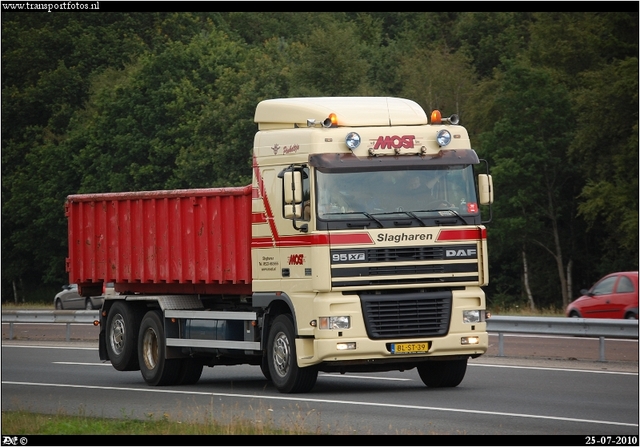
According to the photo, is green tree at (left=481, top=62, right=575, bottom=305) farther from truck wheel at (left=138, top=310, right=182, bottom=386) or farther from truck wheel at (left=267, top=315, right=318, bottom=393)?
truck wheel at (left=267, top=315, right=318, bottom=393)

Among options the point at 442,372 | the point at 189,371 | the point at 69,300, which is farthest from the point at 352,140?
the point at 69,300

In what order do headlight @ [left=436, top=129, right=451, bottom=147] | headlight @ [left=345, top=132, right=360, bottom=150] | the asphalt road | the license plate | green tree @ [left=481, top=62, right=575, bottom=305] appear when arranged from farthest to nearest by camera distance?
Result: 1. green tree @ [left=481, top=62, right=575, bottom=305]
2. headlight @ [left=436, top=129, right=451, bottom=147]
3. headlight @ [left=345, top=132, right=360, bottom=150]
4. the license plate
5. the asphalt road

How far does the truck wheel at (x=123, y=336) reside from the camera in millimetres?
20328

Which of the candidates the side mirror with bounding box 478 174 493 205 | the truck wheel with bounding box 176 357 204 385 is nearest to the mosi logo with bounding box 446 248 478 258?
the side mirror with bounding box 478 174 493 205

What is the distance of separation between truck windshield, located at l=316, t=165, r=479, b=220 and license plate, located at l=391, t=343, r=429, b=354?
5.36 ft

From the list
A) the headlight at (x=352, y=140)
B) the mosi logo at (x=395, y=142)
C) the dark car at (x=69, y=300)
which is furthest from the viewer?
the dark car at (x=69, y=300)

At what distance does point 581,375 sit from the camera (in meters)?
19.3

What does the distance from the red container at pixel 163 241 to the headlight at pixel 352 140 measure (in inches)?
77.6

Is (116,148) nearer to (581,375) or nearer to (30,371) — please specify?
(30,371)

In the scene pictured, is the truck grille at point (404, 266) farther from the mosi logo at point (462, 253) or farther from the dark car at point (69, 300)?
the dark car at point (69, 300)

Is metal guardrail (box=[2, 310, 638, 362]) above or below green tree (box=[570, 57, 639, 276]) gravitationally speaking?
below

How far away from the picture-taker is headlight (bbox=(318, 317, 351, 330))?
638 inches

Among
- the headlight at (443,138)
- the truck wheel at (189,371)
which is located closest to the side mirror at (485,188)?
the headlight at (443,138)

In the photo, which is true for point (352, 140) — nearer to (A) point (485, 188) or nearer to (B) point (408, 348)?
(A) point (485, 188)
